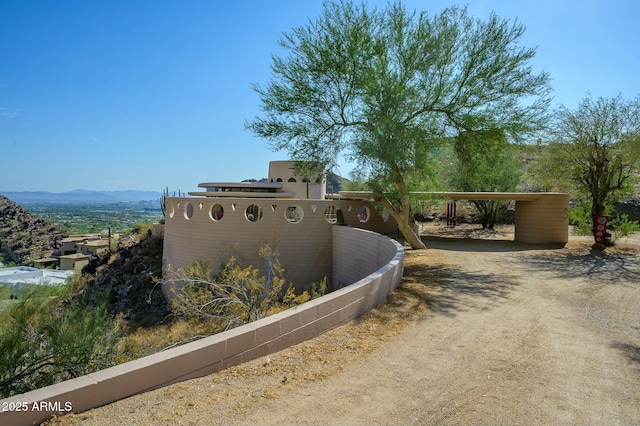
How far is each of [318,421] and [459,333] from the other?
306 cm

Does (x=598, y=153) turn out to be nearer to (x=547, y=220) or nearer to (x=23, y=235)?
(x=547, y=220)

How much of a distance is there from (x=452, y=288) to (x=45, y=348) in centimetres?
713

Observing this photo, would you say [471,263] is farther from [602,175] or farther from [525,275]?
[602,175]

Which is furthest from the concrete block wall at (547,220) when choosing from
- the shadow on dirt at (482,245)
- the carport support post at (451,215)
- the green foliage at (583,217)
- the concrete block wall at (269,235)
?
the concrete block wall at (269,235)

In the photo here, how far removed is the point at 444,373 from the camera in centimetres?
452

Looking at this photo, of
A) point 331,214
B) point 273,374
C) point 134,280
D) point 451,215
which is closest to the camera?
point 273,374

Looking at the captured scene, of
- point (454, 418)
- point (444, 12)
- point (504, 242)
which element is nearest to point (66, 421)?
point (454, 418)

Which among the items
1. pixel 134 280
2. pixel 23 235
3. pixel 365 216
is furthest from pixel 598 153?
pixel 23 235

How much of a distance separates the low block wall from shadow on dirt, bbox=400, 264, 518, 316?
97cm

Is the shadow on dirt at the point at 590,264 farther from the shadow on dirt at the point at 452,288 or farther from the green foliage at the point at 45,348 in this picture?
the green foliage at the point at 45,348

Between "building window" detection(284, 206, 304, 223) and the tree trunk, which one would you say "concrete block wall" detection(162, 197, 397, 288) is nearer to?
"building window" detection(284, 206, 304, 223)

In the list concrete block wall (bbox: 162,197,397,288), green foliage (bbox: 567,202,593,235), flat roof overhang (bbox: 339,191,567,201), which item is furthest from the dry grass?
flat roof overhang (bbox: 339,191,567,201)

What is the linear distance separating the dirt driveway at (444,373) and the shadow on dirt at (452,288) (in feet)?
0.22

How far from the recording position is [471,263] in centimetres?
1227
